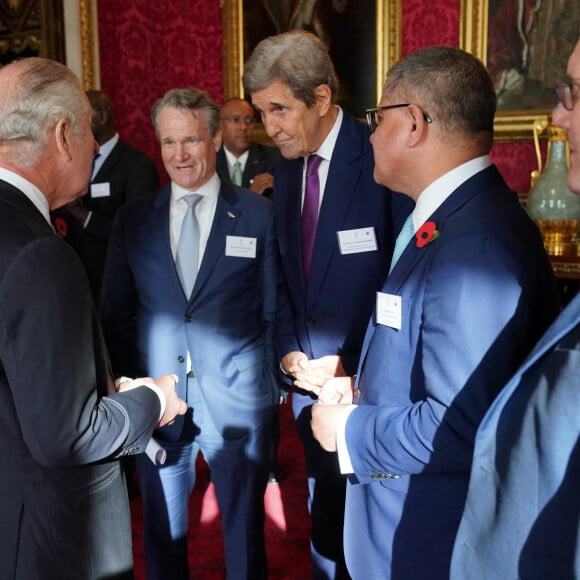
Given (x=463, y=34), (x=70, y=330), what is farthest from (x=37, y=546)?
(x=463, y=34)

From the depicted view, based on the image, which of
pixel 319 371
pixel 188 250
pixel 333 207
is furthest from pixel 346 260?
pixel 188 250

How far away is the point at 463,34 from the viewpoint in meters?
5.74

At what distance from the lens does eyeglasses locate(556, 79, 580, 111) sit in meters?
1.11

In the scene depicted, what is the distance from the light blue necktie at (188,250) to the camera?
237cm

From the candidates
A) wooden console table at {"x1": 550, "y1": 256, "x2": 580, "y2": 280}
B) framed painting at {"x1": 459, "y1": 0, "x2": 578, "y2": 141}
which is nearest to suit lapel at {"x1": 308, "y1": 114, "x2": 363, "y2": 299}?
wooden console table at {"x1": 550, "y1": 256, "x2": 580, "y2": 280}

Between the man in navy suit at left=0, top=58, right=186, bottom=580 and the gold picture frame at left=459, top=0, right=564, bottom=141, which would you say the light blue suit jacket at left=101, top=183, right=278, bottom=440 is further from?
the gold picture frame at left=459, top=0, right=564, bottom=141

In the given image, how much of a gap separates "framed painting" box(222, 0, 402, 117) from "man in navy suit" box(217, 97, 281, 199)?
1.35m

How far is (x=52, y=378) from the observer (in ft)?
4.31

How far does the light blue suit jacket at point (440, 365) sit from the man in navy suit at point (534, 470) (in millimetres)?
190

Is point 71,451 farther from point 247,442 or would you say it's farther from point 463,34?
point 463,34

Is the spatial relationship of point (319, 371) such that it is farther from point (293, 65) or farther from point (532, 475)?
point (532, 475)

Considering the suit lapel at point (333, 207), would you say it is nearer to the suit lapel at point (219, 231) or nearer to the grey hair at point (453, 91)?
the suit lapel at point (219, 231)

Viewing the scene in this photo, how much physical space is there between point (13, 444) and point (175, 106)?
4.64 ft

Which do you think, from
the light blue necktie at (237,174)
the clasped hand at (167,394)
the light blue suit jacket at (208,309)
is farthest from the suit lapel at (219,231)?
the light blue necktie at (237,174)
